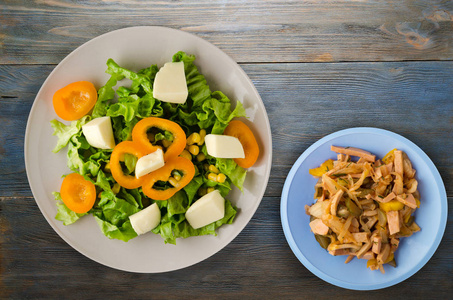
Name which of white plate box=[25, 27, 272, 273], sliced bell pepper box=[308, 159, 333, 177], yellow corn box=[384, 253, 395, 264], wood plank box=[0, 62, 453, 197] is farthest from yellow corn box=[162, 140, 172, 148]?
yellow corn box=[384, 253, 395, 264]

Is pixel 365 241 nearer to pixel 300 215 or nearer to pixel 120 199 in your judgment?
pixel 300 215

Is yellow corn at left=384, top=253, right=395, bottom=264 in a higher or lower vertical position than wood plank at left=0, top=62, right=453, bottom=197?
lower

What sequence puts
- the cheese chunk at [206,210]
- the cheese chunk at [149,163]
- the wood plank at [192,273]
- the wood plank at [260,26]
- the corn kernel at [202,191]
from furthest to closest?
the wood plank at [192,273] → the wood plank at [260,26] → the corn kernel at [202,191] → the cheese chunk at [206,210] → the cheese chunk at [149,163]

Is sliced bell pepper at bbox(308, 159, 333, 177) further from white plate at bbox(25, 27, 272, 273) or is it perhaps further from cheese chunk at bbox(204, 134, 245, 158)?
cheese chunk at bbox(204, 134, 245, 158)

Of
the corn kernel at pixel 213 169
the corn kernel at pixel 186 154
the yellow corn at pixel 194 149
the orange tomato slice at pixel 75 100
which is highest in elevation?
the orange tomato slice at pixel 75 100

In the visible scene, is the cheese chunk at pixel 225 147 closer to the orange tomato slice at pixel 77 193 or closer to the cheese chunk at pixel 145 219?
→ the cheese chunk at pixel 145 219

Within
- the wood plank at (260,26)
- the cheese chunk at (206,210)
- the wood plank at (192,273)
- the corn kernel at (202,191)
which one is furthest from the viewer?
the wood plank at (192,273)

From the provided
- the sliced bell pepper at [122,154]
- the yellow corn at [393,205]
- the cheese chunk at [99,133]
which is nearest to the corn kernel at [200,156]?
the sliced bell pepper at [122,154]
